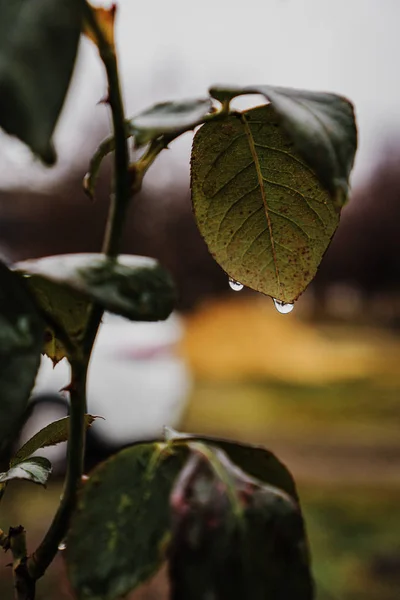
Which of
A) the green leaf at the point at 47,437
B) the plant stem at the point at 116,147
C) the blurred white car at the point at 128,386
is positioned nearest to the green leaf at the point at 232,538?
the plant stem at the point at 116,147

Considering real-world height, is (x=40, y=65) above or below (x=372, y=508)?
above

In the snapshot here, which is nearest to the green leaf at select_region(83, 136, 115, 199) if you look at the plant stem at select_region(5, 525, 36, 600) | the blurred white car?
the plant stem at select_region(5, 525, 36, 600)

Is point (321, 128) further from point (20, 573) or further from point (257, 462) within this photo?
point (20, 573)

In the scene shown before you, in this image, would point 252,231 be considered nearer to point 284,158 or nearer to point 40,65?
point 284,158

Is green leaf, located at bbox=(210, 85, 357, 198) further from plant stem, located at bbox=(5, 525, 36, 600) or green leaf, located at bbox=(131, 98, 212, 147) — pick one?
plant stem, located at bbox=(5, 525, 36, 600)

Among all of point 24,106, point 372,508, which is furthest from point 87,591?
point 372,508

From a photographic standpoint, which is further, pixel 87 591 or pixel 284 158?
pixel 284 158

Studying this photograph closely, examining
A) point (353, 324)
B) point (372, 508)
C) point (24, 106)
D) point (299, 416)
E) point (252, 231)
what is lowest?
point (353, 324)
